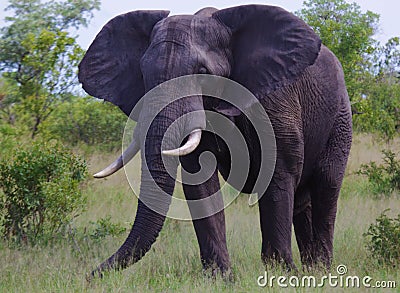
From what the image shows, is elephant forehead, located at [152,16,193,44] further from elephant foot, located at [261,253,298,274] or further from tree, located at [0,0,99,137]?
tree, located at [0,0,99,137]

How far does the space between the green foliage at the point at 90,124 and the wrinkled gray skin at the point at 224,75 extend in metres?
5.83

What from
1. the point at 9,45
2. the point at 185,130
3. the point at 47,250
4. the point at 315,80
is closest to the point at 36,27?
the point at 9,45

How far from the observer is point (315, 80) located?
22.0ft

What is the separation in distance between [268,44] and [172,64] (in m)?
0.92

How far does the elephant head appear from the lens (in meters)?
5.31

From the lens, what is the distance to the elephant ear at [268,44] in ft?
19.5

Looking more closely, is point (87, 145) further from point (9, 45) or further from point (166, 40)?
point (166, 40)

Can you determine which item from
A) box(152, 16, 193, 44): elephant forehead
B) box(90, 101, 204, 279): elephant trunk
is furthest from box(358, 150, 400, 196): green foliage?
box(90, 101, 204, 279): elephant trunk

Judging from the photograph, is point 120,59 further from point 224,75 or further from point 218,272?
point 218,272

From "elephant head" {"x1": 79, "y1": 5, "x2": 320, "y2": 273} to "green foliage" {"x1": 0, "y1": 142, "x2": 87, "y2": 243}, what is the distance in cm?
158

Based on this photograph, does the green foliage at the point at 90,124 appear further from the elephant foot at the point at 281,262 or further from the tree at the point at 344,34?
the elephant foot at the point at 281,262

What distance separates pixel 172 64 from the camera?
542 centimetres

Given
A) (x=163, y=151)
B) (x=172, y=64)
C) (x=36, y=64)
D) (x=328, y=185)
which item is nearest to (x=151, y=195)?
(x=163, y=151)

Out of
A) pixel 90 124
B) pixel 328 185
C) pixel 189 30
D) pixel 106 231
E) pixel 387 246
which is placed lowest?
pixel 90 124
